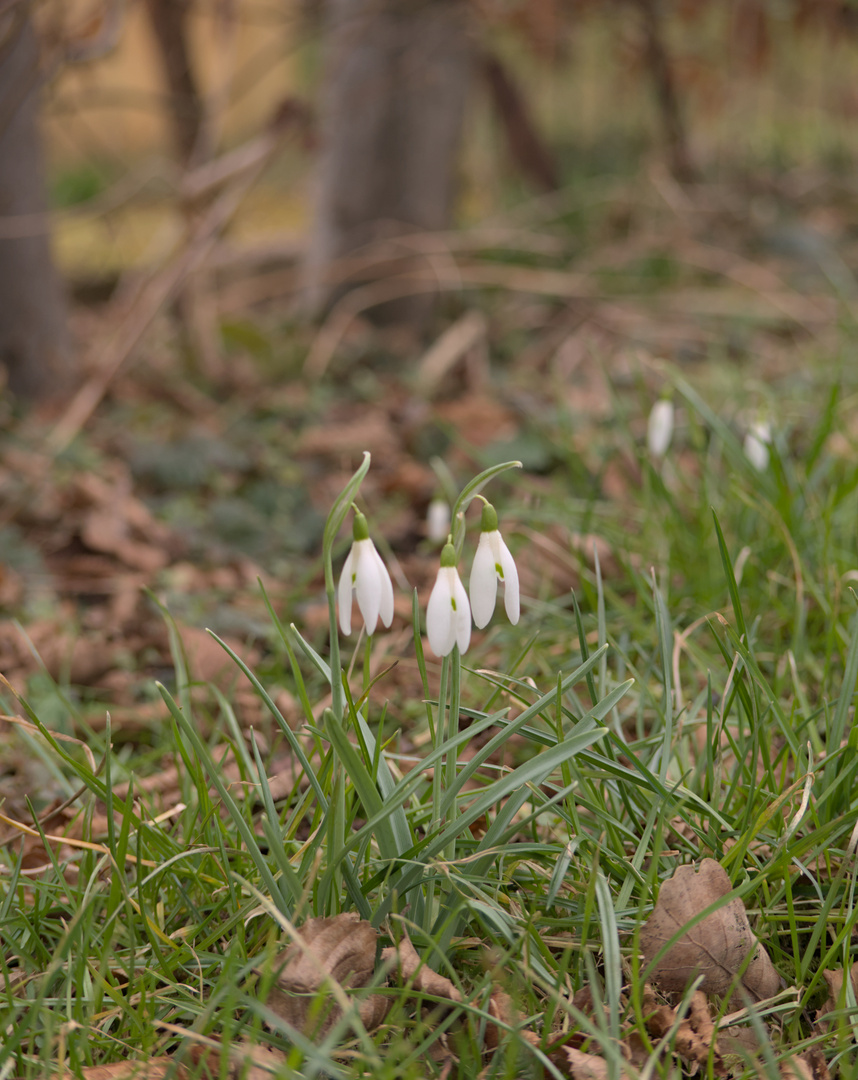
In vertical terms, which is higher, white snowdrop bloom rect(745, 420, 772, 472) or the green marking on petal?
the green marking on petal

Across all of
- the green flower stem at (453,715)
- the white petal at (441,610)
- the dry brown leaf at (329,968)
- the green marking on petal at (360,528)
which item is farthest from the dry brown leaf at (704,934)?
the green marking on petal at (360,528)

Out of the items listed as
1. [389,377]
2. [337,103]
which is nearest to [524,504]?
[389,377]

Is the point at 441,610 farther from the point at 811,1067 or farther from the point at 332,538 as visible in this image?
the point at 811,1067

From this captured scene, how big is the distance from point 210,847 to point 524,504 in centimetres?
144

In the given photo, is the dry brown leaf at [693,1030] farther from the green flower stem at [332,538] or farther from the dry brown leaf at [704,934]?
the green flower stem at [332,538]

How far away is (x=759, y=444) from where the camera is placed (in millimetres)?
2346

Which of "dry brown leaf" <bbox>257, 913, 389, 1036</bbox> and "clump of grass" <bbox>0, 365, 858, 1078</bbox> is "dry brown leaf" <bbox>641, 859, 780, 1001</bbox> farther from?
"dry brown leaf" <bbox>257, 913, 389, 1036</bbox>

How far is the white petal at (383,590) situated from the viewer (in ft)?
4.00

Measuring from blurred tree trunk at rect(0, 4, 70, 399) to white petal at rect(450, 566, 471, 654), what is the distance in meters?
3.23

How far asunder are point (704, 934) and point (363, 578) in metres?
0.71

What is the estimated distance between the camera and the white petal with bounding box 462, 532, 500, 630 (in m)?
1.22

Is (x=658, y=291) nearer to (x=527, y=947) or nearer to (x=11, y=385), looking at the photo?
(x=11, y=385)

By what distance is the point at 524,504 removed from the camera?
2.61 m

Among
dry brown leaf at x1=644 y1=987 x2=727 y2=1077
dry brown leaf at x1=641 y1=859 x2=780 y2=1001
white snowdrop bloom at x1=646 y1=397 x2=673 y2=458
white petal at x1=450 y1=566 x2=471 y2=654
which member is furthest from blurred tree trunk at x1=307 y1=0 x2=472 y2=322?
dry brown leaf at x1=644 y1=987 x2=727 y2=1077
